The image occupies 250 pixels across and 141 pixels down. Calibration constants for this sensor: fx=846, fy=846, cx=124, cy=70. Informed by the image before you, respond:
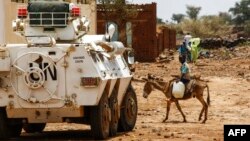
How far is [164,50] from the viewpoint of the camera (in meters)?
57.4

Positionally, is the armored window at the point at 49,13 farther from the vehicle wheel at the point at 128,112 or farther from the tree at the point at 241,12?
the tree at the point at 241,12

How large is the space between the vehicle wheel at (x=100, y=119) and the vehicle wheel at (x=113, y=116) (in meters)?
0.63

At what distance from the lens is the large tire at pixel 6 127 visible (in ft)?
51.0

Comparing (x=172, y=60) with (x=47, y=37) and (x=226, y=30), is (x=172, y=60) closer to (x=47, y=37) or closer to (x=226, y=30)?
(x=47, y=37)

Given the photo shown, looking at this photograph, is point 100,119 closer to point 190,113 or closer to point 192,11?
point 190,113

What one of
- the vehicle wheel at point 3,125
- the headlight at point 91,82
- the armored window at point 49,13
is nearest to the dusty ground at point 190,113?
the vehicle wheel at point 3,125

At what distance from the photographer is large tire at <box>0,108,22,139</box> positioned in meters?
15.5

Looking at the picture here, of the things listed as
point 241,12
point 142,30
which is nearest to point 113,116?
point 142,30

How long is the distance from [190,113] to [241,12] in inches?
3279

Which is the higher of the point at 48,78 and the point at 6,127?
the point at 48,78

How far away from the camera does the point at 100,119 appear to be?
15.2 m

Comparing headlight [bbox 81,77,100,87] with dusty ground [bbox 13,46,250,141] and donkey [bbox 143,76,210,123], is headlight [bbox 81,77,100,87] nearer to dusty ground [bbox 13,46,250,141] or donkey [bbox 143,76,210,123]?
dusty ground [bbox 13,46,250,141]

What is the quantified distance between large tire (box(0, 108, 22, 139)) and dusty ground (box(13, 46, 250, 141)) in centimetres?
26

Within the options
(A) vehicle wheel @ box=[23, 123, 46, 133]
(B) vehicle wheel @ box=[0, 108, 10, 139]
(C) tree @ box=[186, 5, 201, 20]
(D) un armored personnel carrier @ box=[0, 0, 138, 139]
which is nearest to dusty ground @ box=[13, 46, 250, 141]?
(A) vehicle wheel @ box=[23, 123, 46, 133]
